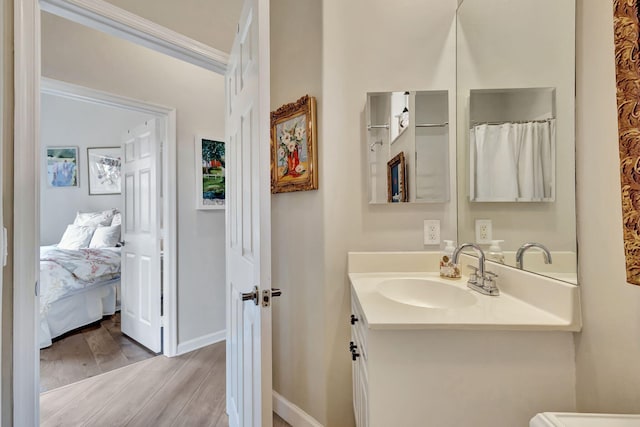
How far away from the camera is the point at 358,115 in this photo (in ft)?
4.92

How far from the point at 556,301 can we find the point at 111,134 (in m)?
5.78

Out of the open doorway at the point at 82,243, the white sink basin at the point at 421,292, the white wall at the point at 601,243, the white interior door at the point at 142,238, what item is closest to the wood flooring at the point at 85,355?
the open doorway at the point at 82,243

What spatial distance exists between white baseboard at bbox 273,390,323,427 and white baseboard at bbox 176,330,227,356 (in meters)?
1.12

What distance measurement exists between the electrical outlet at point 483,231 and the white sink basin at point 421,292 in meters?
0.28

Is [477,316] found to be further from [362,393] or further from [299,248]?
[299,248]

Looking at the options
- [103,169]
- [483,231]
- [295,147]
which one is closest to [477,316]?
[483,231]

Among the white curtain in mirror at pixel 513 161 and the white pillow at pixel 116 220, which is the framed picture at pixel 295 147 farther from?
the white pillow at pixel 116 220

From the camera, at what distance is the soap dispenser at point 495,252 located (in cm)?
123

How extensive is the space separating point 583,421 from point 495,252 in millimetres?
796

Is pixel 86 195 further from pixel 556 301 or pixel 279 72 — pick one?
pixel 556 301

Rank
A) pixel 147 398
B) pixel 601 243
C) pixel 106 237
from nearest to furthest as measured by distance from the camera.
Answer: pixel 601 243 → pixel 147 398 → pixel 106 237

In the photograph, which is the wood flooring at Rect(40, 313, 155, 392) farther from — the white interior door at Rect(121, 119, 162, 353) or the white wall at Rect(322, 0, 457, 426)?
the white wall at Rect(322, 0, 457, 426)

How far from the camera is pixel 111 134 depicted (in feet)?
15.2

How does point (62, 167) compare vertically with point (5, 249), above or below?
above
